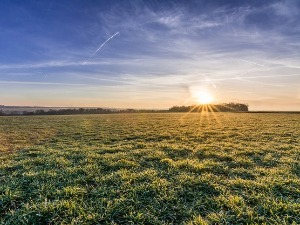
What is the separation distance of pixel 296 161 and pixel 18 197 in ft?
33.4

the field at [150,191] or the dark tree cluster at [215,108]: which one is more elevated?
the dark tree cluster at [215,108]

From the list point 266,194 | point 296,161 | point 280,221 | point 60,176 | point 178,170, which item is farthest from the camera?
point 296,161

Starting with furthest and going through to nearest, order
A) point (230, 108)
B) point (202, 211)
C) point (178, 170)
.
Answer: point (230, 108) → point (178, 170) → point (202, 211)

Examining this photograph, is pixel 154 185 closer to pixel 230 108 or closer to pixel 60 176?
pixel 60 176

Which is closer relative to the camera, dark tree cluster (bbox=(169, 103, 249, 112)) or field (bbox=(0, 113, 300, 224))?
field (bbox=(0, 113, 300, 224))

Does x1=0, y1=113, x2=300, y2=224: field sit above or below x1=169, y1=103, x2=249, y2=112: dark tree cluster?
below

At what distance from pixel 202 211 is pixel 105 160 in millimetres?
5435

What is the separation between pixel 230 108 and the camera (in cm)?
10506

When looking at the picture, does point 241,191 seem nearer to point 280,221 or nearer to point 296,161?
point 280,221

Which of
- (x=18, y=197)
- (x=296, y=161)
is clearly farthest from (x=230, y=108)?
(x=18, y=197)

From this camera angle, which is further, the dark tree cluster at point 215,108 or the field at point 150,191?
the dark tree cluster at point 215,108

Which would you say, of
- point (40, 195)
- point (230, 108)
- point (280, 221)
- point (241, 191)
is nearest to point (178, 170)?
point (241, 191)

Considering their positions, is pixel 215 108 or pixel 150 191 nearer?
pixel 150 191

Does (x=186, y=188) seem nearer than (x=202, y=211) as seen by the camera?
No
